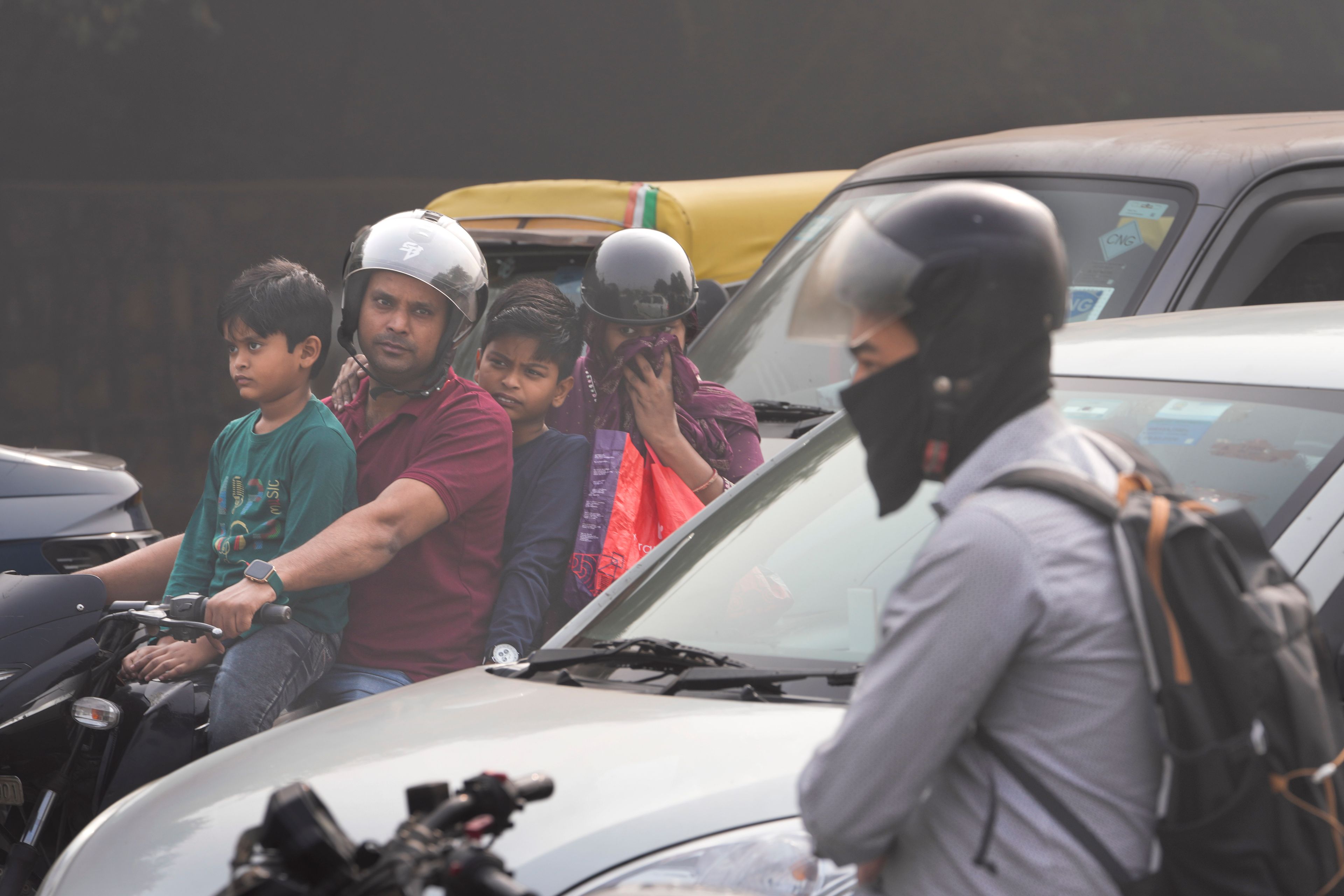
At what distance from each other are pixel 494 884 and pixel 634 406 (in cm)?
289

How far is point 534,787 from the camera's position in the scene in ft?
5.40

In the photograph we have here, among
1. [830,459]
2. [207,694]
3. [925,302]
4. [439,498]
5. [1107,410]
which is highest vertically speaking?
[925,302]

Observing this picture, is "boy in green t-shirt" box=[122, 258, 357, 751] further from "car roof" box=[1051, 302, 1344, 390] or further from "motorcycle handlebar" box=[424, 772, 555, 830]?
"motorcycle handlebar" box=[424, 772, 555, 830]

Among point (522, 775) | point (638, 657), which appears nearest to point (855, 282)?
point (522, 775)

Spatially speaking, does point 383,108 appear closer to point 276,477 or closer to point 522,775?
point 276,477

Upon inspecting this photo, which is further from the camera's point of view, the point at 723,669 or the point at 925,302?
the point at 723,669

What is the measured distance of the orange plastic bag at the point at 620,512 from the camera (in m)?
3.91

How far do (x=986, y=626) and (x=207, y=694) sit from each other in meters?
2.48

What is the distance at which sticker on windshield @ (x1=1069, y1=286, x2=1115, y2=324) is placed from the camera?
4.88 metres

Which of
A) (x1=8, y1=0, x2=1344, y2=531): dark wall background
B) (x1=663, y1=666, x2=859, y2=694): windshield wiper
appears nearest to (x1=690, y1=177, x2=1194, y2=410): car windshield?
(x1=663, y1=666, x2=859, y2=694): windshield wiper

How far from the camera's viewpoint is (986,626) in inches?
58.4

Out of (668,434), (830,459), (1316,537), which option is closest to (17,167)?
(668,434)

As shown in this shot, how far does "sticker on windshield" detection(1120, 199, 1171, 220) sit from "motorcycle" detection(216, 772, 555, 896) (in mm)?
4014

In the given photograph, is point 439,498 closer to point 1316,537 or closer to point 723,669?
point 723,669
